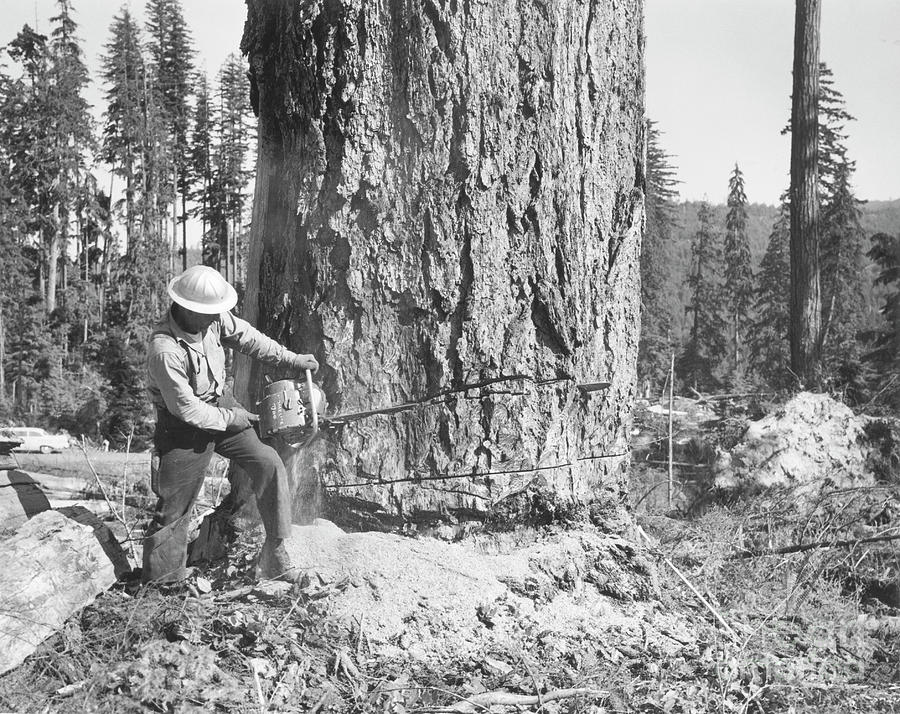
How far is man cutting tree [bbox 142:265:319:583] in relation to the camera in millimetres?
3727

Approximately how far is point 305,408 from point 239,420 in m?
0.43

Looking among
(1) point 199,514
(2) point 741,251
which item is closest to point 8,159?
(1) point 199,514

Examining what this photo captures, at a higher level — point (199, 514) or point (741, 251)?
point (741, 251)

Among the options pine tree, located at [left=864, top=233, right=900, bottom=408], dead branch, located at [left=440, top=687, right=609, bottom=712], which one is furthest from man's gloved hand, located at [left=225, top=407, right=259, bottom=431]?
pine tree, located at [left=864, top=233, right=900, bottom=408]

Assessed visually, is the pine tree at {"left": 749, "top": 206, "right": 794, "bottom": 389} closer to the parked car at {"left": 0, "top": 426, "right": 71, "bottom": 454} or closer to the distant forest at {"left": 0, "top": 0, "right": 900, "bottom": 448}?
the distant forest at {"left": 0, "top": 0, "right": 900, "bottom": 448}

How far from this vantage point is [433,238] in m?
3.69

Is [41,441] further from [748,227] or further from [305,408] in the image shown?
[748,227]

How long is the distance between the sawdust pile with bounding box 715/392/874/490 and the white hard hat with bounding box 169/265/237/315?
17.3 ft

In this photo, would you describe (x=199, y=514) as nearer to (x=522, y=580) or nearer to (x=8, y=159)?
(x=522, y=580)

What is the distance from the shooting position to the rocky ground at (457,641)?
2988 millimetres

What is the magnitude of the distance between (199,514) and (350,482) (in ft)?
5.17

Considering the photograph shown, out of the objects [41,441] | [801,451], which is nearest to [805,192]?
[801,451]

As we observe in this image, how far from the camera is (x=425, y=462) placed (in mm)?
3742

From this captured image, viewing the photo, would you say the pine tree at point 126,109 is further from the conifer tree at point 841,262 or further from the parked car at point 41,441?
the conifer tree at point 841,262
